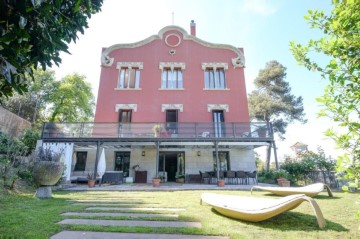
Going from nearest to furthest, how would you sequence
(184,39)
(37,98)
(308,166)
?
(308,166) → (184,39) → (37,98)

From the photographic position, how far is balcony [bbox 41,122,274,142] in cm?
1199

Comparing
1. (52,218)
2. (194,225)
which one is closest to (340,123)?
(194,225)

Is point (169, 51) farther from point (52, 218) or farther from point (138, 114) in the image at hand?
point (52, 218)

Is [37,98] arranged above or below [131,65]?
above

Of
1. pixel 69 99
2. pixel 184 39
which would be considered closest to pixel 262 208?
pixel 184 39

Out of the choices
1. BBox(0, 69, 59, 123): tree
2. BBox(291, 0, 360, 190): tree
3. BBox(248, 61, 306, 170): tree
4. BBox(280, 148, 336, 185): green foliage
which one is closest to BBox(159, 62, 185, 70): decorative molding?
BBox(280, 148, 336, 185): green foliage

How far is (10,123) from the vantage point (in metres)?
18.0

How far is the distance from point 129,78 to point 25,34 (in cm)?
1452

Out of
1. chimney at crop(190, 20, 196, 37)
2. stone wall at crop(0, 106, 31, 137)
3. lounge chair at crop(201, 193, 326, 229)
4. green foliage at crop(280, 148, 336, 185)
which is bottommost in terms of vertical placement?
lounge chair at crop(201, 193, 326, 229)

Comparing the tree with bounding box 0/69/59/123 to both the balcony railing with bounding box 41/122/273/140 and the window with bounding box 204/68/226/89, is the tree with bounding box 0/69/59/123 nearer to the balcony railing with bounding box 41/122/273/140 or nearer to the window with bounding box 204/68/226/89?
the balcony railing with bounding box 41/122/273/140

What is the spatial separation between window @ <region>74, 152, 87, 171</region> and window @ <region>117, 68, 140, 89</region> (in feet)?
18.3

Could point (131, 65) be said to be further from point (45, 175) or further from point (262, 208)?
point (262, 208)

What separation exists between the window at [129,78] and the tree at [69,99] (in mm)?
11760

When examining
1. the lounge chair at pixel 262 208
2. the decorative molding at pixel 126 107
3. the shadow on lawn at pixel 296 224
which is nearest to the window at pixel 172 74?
the decorative molding at pixel 126 107
